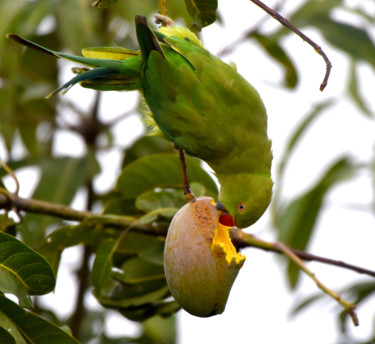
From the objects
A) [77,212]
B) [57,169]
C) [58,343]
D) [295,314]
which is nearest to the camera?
[58,343]

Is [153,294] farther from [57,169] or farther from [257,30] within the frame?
[257,30]

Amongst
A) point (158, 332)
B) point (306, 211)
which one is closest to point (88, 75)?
point (158, 332)

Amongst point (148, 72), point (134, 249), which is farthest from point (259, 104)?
point (134, 249)

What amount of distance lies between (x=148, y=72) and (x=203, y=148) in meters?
0.28

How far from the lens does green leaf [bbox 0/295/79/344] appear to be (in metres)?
1.60

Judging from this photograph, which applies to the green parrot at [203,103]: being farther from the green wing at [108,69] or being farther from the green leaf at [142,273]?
the green leaf at [142,273]

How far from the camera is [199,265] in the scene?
1730 millimetres

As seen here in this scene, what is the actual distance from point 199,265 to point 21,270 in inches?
18.0

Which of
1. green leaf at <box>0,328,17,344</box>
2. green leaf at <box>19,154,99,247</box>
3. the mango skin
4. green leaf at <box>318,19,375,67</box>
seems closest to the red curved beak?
the mango skin

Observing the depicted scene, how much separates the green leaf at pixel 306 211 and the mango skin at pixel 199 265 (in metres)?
1.86

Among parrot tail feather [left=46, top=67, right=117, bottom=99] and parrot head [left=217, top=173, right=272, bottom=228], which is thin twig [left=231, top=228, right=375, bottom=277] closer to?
parrot head [left=217, top=173, right=272, bottom=228]

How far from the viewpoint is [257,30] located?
354cm

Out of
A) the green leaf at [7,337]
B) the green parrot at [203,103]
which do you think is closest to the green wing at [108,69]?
the green parrot at [203,103]

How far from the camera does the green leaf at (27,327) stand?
160cm
